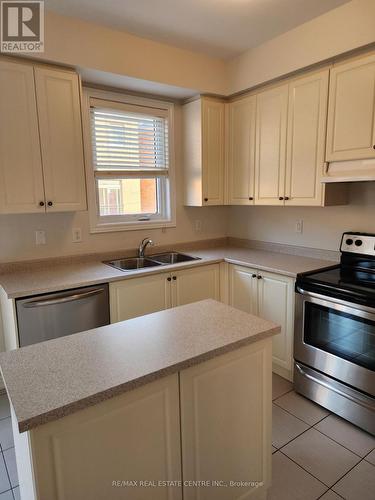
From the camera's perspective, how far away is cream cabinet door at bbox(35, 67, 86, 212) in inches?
88.0

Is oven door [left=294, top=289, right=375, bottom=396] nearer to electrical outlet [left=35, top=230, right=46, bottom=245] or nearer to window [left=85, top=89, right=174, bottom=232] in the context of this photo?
window [left=85, top=89, right=174, bottom=232]

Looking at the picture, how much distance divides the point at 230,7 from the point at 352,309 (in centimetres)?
209

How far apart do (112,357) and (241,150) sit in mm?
2439

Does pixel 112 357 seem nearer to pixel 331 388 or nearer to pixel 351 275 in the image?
pixel 331 388

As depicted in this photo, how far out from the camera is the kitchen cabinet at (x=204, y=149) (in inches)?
121

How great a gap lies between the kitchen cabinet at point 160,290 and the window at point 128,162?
28.6 inches

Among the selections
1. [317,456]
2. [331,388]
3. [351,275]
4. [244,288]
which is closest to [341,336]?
[331,388]

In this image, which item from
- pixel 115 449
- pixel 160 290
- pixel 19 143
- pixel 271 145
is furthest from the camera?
pixel 271 145

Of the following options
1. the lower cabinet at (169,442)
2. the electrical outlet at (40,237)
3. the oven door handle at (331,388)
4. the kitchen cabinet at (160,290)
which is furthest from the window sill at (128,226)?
the lower cabinet at (169,442)

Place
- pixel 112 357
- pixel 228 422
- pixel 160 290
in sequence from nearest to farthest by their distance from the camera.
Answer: pixel 112 357 → pixel 228 422 → pixel 160 290

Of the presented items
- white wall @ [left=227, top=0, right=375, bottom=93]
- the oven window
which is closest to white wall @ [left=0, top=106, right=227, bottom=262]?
white wall @ [left=227, top=0, right=375, bottom=93]

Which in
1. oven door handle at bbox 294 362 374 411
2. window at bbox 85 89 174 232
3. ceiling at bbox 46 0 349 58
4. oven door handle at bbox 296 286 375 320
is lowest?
oven door handle at bbox 294 362 374 411

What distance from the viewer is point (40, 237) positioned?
103 inches

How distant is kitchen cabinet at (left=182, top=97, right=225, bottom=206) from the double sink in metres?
0.54
